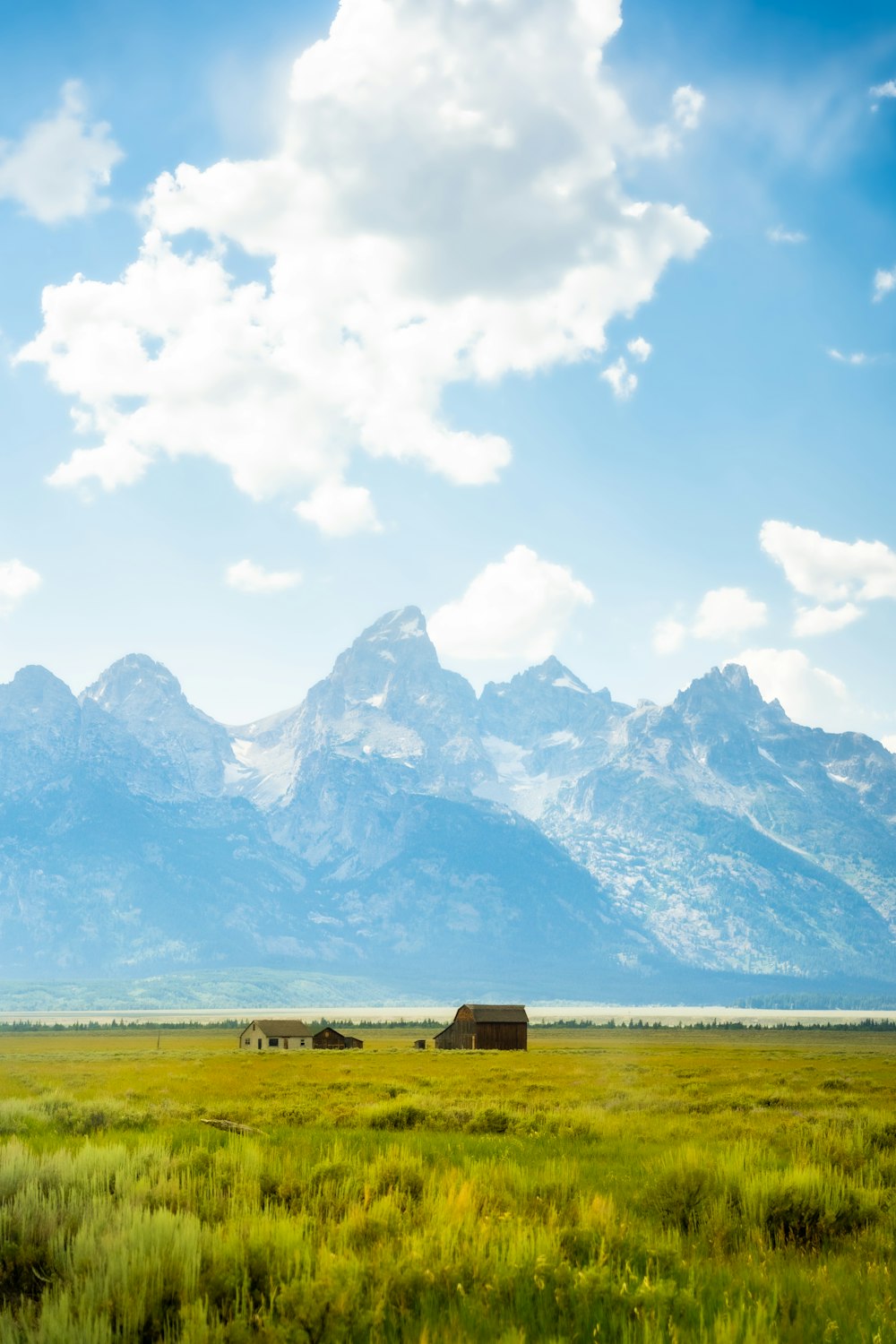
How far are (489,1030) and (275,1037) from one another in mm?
24009

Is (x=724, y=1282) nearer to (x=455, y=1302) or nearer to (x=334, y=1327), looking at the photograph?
(x=455, y=1302)

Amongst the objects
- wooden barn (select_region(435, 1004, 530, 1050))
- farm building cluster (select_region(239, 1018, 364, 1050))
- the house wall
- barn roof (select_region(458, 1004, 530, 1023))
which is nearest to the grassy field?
wooden barn (select_region(435, 1004, 530, 1050))

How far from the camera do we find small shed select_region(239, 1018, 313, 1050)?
112 metres

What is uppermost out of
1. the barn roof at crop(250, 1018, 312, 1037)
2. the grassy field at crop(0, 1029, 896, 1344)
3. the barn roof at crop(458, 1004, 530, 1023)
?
the grassy field at crop(0, 1029, 896, 1344)

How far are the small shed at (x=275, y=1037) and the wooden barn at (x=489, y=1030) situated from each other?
15.6 metres

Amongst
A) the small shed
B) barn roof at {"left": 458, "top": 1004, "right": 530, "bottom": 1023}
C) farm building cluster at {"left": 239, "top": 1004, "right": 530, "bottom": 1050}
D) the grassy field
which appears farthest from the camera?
the small shed

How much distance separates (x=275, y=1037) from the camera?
368ft

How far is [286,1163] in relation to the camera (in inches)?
502

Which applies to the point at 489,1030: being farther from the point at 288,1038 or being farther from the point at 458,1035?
the point at 288,1038

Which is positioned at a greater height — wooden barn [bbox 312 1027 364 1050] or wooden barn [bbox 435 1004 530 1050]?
wooden barn [bbox 435 1004 530 1050]

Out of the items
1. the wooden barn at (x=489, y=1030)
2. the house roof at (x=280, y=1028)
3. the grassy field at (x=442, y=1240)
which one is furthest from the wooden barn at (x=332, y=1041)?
the grassy field at (x=442, y=1240)

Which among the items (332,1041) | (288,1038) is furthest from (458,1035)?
(288,1038)

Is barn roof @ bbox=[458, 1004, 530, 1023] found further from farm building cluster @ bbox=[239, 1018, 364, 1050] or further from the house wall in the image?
the house wall

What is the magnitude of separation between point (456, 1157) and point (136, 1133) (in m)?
6.21
